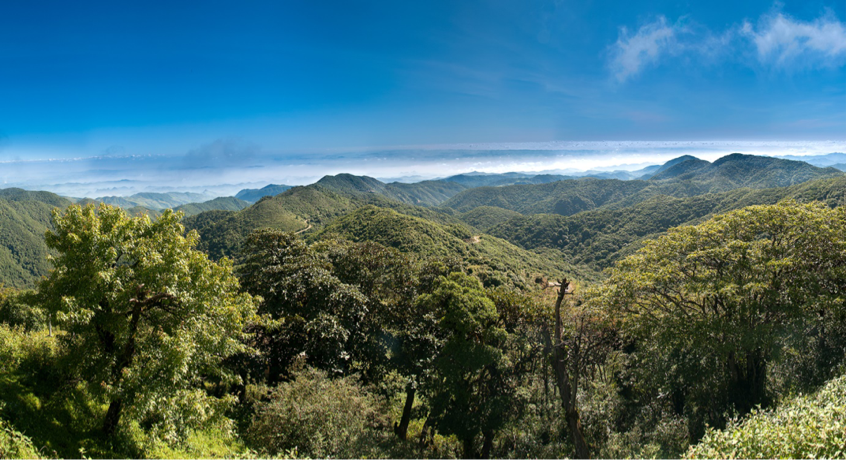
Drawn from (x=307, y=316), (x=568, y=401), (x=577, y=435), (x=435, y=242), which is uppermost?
(x=307, y=316)

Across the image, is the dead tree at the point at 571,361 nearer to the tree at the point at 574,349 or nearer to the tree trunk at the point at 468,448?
the tree at the point at 574,349

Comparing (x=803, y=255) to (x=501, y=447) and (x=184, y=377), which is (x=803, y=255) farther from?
(x=184, y=377)

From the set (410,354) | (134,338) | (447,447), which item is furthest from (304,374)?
(447,447)

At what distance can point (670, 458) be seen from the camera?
Result: 11297mm

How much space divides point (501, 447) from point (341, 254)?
45.2ft

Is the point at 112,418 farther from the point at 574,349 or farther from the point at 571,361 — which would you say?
the point at 574,349

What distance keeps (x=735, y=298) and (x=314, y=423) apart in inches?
634

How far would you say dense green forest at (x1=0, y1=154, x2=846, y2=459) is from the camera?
8516 mm

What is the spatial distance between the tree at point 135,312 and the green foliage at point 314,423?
2.20 meters

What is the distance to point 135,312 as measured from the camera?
29.5 ft

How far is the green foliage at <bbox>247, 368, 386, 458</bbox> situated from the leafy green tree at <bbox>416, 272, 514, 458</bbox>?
3.44m

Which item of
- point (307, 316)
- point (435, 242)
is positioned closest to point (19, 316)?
point (307, 316)

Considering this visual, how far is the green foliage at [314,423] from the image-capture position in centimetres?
1086

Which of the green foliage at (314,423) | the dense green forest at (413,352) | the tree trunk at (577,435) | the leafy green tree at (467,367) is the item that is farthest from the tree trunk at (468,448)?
the green foliage at (314,423)
